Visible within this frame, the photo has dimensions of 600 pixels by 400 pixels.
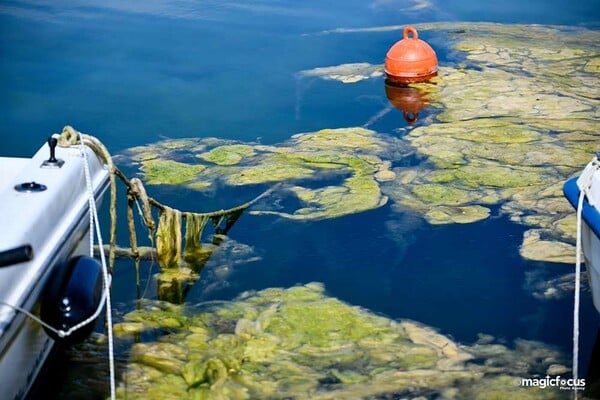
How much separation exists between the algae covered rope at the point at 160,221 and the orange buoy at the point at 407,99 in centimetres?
252

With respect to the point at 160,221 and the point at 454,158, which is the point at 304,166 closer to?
the point at 454,158

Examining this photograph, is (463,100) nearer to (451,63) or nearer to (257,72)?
(451,63)

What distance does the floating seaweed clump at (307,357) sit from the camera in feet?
11.6

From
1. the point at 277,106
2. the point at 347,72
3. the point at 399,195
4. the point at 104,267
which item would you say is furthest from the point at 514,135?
the point at 104,267

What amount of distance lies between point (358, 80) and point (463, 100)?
1.18 meters

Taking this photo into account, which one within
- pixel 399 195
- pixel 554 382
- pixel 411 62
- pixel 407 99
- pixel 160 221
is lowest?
pixel 554 382

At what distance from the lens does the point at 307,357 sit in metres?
3.78

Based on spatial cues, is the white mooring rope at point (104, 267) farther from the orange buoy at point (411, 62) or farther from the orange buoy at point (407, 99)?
the orange buoy at point (411, 62)

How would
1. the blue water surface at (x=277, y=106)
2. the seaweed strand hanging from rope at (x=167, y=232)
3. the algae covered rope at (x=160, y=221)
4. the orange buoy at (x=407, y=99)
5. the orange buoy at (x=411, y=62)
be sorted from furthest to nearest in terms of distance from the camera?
1. the orange buoy at (x=411, y=62)
2. the orange buoy at (x=407, y=99)
3. the blue water surface at (x=277, y=106)
4. the seaweed strand hanging from rope at (x=167, y=232)
5. the algae covered rope at (x=160, y=221)


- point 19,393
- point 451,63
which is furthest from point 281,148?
point 19,393

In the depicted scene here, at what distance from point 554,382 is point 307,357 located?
1104 mm

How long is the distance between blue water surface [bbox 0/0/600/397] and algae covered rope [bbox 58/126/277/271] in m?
0.20

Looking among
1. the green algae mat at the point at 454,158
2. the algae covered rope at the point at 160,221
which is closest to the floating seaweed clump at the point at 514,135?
the green algae mat at the point at 454,158

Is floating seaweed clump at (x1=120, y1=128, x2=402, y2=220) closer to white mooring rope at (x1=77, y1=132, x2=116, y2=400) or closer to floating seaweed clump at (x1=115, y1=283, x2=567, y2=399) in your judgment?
floating seaweed clump at (x1=115, y1=283, x2=567, y2=399)
